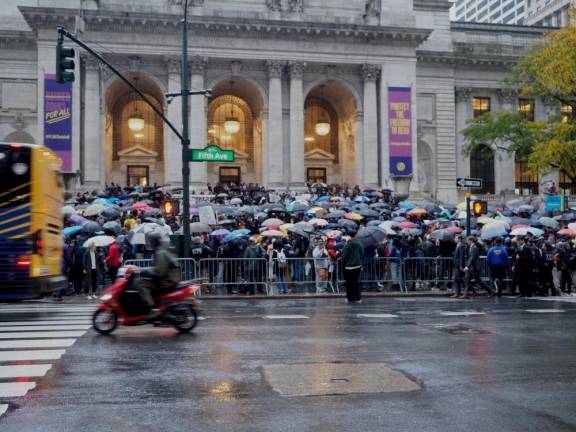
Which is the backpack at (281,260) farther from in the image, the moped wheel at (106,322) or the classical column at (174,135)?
the classical column at (174,135)

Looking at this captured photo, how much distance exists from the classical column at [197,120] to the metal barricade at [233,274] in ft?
84.3

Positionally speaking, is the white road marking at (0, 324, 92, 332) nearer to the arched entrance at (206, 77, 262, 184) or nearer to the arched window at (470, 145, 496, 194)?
the arched entrance at (206, 77, 262, 184)

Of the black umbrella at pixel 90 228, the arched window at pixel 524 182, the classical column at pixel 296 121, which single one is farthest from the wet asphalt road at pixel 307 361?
the arched window at pixel 524 182

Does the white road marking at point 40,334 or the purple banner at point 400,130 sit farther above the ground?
the purple banner at point 400,130

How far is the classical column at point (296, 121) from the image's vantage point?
48.2 metres

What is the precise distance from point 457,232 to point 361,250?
7.01 m

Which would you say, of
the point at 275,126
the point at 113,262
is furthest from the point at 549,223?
the point at 275,126

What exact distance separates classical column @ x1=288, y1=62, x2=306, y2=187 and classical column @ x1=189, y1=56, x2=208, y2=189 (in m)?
6.03

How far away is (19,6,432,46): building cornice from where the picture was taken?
4412 cm

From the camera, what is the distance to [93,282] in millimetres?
20609

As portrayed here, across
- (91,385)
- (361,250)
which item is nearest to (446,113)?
(361,250)

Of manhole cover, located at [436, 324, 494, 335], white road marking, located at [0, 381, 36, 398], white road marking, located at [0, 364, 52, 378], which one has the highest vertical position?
white road marking, located at [0, 364, 52, 378]

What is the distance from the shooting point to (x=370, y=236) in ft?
69.7

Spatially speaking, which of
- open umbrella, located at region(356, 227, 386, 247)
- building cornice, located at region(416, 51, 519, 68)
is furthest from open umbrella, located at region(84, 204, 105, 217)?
building cornice, located at region(416, 51, 519, 68)
